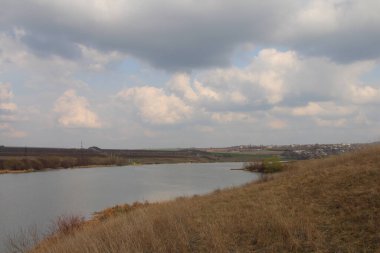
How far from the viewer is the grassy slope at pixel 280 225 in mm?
8180

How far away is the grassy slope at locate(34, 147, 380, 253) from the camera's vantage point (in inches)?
322

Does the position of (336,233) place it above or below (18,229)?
above

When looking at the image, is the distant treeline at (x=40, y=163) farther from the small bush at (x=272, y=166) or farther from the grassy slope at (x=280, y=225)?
the grassy slope at (x=280, y=225)

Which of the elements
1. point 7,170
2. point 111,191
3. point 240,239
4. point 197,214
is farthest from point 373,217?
point 7,170

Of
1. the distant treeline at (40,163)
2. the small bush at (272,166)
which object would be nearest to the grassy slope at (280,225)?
the small bush at (272,166)

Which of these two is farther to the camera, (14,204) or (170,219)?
(14,204)

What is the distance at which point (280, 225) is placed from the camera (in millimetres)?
9109

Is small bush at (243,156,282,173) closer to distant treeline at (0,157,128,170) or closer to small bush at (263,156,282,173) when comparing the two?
small bush at (263,156,282,173)

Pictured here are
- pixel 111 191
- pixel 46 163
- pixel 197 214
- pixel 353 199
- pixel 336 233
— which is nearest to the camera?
pixel 336 233

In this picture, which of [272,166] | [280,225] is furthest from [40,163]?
[280,225]

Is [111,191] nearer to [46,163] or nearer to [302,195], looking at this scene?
[302,195]

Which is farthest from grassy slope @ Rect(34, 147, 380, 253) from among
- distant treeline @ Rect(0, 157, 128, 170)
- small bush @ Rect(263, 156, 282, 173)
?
distant treeline @ Rect(0, 157, 128, 170)

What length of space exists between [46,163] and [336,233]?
367 ft

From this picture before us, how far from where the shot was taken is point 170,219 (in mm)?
11766
